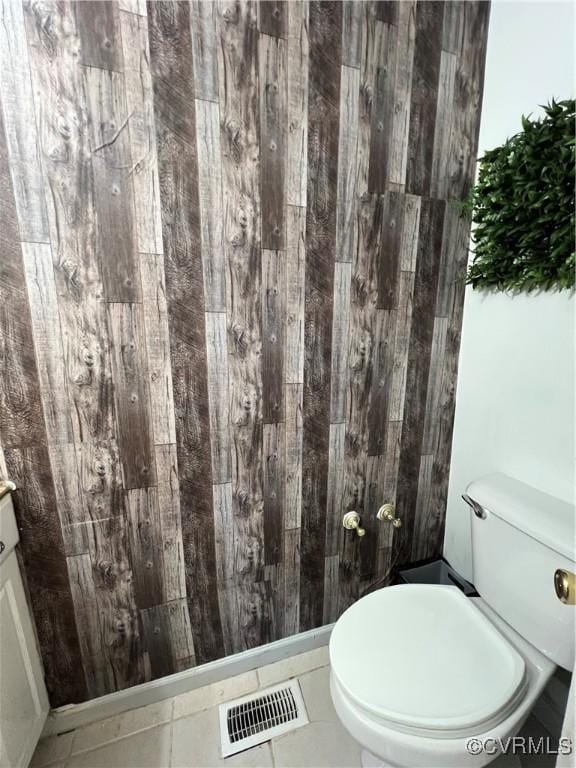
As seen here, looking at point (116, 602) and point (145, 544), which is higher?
point (145, 544)

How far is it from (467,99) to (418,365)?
37.0 inches

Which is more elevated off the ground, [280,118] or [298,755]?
[280,118]

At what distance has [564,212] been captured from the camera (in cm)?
93

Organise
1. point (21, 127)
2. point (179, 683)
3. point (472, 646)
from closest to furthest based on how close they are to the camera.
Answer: point (21, 127), point (472, 646), point (179, 683)

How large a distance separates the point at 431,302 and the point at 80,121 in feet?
4.01

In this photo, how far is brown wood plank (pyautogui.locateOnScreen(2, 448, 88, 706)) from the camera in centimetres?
100

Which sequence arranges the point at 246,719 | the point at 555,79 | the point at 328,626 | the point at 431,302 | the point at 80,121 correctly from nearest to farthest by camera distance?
the point at 80,121
the point at 555,79
the point at 246,719
the point at 431,302
the point at 328,626

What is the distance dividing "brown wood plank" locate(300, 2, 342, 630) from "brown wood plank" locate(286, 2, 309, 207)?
0.02 m

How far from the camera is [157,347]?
1.04 m

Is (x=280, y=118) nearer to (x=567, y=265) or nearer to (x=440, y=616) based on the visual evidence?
(x=567, y=265)

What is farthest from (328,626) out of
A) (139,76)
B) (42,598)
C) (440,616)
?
(139,76)

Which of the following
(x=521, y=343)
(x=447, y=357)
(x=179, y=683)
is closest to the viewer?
(x=521, y=343)

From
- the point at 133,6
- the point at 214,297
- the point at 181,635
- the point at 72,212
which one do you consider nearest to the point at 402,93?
the point at 133,6

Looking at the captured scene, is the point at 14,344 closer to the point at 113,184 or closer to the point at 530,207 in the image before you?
the point at 113,184
